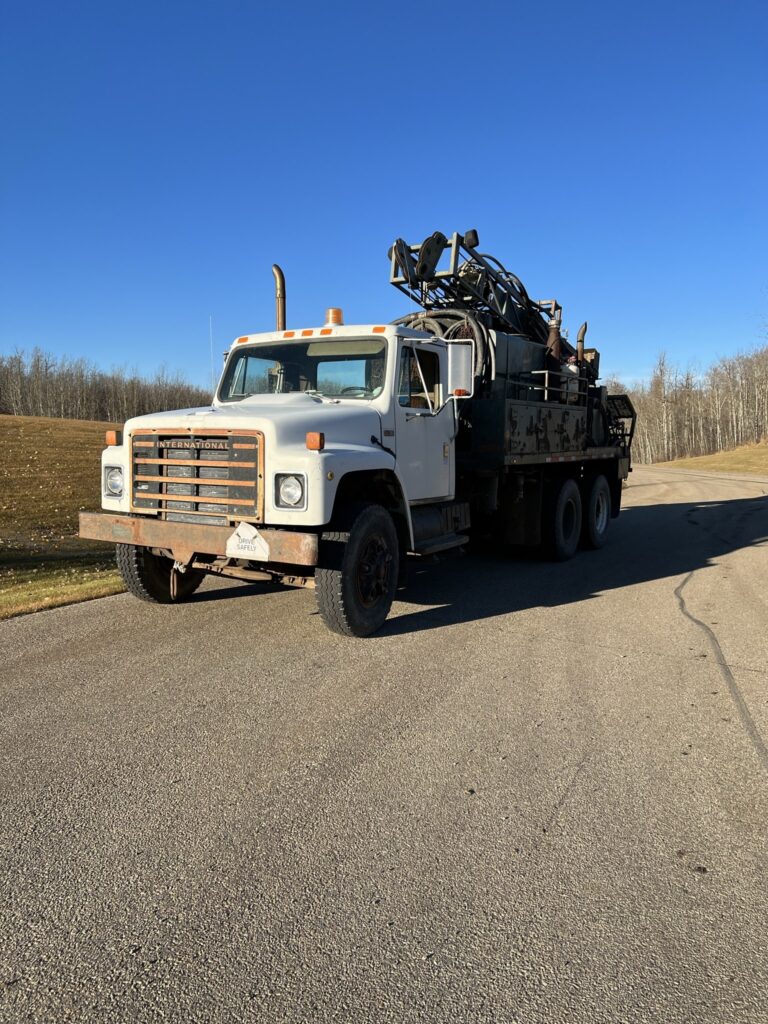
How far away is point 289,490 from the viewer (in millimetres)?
5199

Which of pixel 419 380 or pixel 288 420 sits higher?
pixel 419 380

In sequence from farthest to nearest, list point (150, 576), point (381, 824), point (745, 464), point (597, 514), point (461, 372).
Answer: point (745, 464) → point (597, 514) → point (461, 372) → point (150, 576) → point (381, 824)

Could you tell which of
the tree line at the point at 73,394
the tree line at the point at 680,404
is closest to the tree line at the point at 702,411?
the tree line at the point at 680,404

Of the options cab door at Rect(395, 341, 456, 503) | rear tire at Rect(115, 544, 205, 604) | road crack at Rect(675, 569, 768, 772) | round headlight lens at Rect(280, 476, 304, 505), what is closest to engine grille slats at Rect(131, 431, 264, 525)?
round headlight lens at Rect(280, 476, 304, 505)

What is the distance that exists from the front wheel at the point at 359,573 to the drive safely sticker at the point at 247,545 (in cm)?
46

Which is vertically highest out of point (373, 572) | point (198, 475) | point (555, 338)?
point (555, 338)

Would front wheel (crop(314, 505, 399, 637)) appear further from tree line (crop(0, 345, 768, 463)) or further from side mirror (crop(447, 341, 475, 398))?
tree line (crop(0, 345, 768, 463))

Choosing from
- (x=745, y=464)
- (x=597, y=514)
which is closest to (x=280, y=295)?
(x=597, y=514)

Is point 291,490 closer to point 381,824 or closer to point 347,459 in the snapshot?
point 347,459

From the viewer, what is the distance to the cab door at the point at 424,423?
6.45 meters

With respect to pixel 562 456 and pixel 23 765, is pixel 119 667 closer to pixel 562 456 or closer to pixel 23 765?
pixel 23 765

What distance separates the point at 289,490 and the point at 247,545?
0.51 metres

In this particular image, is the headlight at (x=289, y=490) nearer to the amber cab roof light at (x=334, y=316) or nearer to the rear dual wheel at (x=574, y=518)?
the amber cab roof light at (x=334, y=316)

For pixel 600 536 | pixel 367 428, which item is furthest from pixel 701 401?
pixel 367 428
